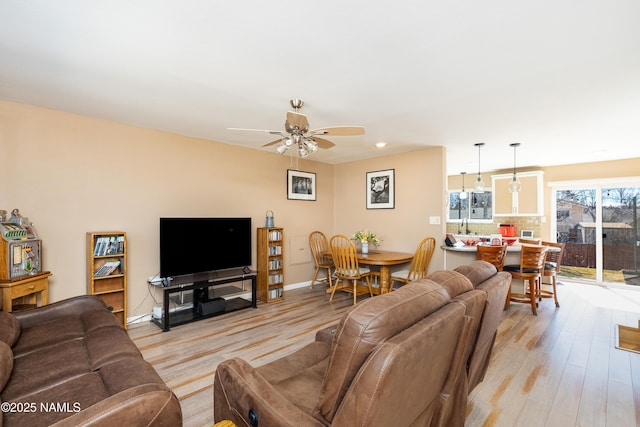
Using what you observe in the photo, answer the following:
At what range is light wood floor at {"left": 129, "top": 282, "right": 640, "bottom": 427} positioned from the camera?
6.49 feet

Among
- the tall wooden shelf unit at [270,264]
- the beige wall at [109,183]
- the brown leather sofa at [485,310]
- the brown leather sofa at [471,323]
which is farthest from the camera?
the tall wooden shelf unit at [270,264]

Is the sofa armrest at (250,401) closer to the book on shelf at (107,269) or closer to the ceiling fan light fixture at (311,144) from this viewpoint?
the ceiling fan light fixture at (311,144)

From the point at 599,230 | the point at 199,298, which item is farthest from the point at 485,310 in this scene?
the point at 599,230

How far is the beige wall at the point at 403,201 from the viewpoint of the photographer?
14.8ft

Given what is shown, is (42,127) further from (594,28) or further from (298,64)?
(594,28)

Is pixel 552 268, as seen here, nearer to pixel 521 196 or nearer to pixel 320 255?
pixel 521 196

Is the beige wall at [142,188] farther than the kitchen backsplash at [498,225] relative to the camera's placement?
No

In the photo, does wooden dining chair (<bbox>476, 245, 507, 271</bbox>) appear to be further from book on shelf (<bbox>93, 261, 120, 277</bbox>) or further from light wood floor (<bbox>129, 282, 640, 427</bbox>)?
book on shelf (<bbox>93, 261, 120, 277</bbox>)

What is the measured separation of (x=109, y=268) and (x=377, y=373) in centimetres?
337

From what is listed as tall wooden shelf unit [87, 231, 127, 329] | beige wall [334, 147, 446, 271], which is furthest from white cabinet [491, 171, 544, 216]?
tall wooden shelf unit [87, 231, 127, 329]

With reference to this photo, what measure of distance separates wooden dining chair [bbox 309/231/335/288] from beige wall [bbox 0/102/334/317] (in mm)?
1149

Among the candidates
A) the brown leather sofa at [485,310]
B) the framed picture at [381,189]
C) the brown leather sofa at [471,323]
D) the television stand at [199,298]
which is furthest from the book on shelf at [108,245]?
the framed picture at [381,189]

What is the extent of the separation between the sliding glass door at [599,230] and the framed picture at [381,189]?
3.71 m

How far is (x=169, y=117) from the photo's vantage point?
3.24 meters
